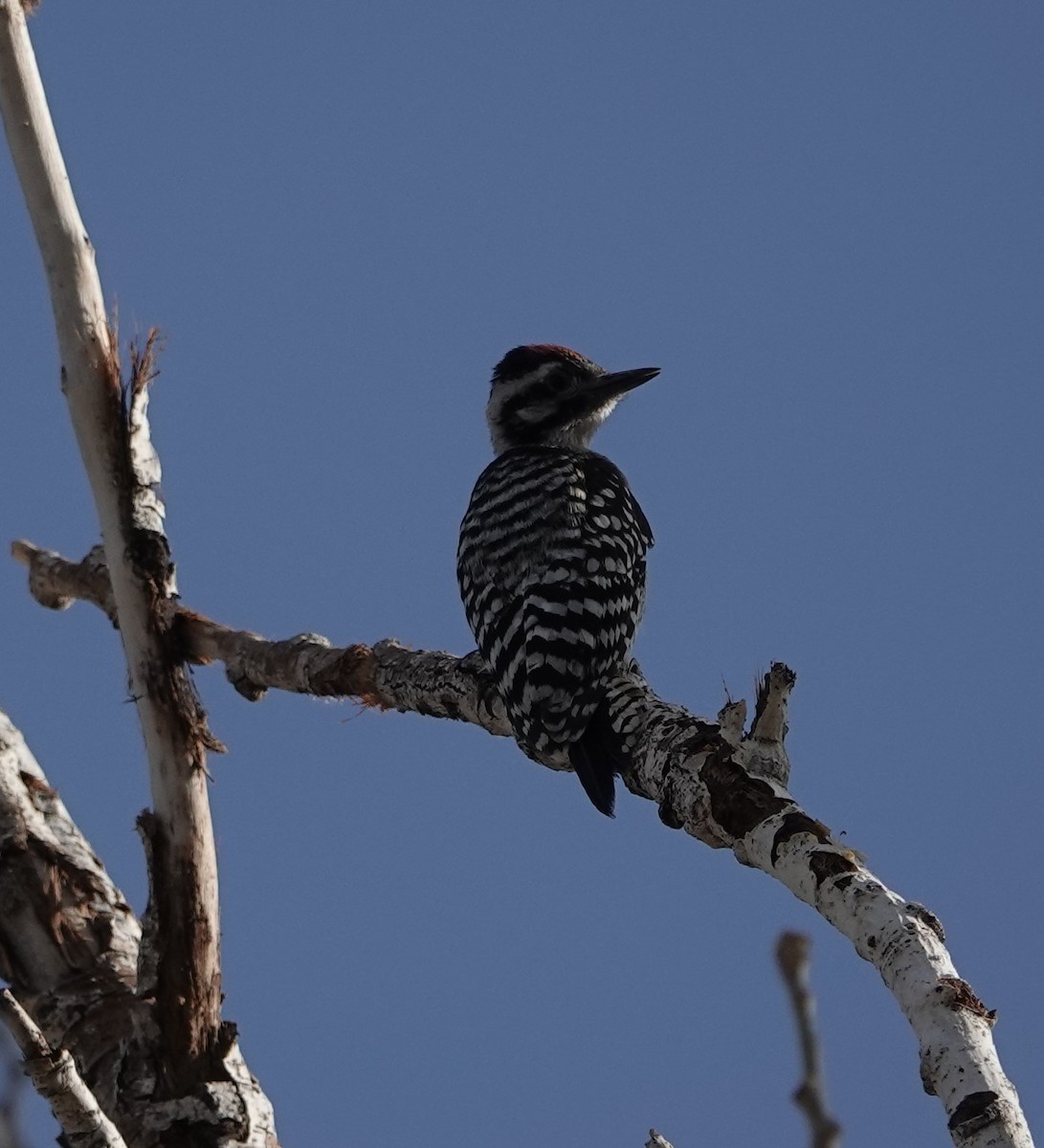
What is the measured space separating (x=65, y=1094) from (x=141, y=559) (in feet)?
9.12

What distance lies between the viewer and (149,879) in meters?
5.46

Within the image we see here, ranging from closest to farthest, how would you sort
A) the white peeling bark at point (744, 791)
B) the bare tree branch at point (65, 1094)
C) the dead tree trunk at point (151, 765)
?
the white peeling bark at point (744, 791) → the bare tree branch at point (65, 1094) → the dead tree trunk at point (151, 765)

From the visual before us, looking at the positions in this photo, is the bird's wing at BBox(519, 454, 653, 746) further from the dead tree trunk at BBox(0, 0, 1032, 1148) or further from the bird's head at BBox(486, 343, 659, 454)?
the bird's head at BBox(486, 343, 659, 454)

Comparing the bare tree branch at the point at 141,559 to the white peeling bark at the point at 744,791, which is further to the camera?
the bare tree branch at the point at 141,559

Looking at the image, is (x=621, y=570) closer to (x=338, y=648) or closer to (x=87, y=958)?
(x=338, y=648)

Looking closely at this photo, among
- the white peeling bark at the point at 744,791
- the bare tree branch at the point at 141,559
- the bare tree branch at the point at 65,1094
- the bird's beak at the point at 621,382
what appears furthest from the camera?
the bird's beak at the point at 621,382

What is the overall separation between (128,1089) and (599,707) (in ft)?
6.48

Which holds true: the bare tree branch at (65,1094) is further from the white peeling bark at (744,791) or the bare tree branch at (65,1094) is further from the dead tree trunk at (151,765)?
the white peeling bark at (744,791)

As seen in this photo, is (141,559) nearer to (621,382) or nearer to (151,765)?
(151,765)

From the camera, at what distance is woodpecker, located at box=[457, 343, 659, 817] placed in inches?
215

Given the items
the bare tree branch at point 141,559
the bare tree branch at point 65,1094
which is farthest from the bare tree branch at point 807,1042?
the bare tree branch at point 141,559

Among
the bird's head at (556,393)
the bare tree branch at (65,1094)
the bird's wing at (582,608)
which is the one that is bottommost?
the bare tree branch at (65,1094)

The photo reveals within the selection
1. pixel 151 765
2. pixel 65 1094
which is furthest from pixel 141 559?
pixel 65 1094

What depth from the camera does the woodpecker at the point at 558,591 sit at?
17.9 feet
